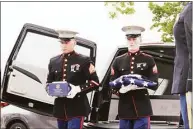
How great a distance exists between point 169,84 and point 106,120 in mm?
920

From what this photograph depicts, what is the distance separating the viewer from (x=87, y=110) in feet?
14.6

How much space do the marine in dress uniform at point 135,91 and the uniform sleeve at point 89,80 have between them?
21 centimetres

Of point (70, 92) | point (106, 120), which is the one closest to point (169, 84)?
point (106, 120)

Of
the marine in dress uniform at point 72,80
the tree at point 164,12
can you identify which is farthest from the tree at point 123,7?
the marine in dress uniform at point 72,80

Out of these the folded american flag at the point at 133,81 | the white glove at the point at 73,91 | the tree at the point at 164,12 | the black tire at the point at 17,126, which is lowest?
the black tire at the point at 17,126

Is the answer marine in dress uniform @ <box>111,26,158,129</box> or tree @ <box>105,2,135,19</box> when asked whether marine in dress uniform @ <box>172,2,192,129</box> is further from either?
tree @ <box>105,2,135,19</box>

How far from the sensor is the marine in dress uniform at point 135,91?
422 cm

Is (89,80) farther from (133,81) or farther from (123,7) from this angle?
(123,7)

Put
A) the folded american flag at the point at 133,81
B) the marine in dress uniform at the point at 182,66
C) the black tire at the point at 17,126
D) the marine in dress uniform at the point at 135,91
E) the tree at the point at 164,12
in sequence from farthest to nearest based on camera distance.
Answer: the tree at the point at 164,12
the black tire at the point at 17,126
the marine in dress uniform at the point at 135,91
the folded american flag at the point at 133,81
the marine in dress uniform at the point at 182,66

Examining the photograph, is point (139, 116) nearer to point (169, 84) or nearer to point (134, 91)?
point (134, 91)

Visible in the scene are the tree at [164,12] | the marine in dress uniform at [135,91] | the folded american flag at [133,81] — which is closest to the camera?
the folded american flag at [133,81]

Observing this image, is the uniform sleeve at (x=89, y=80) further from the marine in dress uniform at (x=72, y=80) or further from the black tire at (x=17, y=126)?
the black tire at (x=17, y=126)

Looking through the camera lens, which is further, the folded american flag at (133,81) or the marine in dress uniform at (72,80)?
the marine in dress uniform at (72,80)

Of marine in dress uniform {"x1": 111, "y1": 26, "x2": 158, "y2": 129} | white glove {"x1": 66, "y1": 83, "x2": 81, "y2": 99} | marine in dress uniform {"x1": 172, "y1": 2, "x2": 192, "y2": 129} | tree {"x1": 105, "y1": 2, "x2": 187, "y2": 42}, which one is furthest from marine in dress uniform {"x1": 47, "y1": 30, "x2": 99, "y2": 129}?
tree {"x1": 105, "y1": 2, "x2": 187, "y2": 42}
